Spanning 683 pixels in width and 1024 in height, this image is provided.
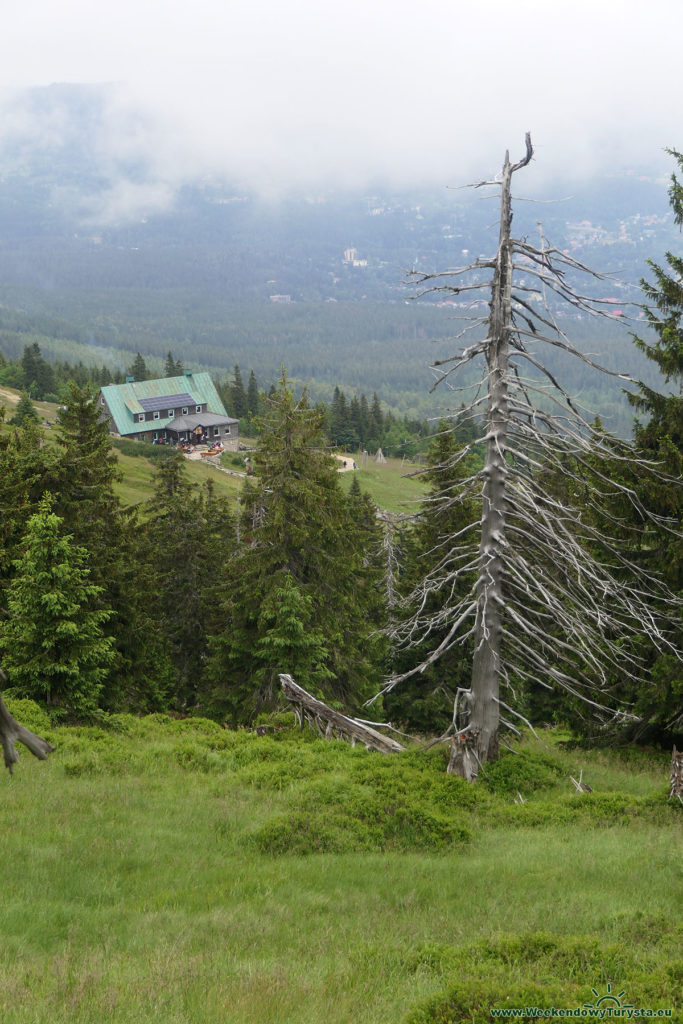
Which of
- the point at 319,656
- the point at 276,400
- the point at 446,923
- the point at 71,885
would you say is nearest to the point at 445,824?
the point at 446,923

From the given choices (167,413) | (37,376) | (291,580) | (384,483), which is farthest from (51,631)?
(37,376)

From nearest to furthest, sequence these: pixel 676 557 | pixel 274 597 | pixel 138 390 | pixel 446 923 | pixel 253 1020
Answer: pixel 253 1020, pixel 446 923, pixel 676 557, pixel 274 597, pixel 138 390

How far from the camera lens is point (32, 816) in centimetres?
1229

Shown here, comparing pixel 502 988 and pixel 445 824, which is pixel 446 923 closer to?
pixel 502 988

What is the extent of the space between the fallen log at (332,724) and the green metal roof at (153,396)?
11027 centimetres

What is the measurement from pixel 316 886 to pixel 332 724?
8118mm

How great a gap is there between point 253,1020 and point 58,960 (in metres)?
2.35

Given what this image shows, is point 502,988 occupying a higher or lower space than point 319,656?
higher

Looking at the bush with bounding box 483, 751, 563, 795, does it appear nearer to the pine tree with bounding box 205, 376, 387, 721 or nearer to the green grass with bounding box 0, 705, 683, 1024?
the green grass with bounding box 0, 705, 683, 1024

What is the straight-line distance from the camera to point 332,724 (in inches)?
741

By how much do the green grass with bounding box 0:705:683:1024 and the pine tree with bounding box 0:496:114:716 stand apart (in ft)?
8.06

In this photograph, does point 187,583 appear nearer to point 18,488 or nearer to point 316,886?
point 18,488

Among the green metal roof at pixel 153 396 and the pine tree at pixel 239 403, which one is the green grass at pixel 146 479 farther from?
the pine tree at pixel 239 403

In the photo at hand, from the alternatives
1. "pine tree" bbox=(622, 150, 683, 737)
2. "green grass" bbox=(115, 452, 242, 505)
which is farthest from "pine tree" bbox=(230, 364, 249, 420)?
"pine tree" bbox=(622, 150, 683, 737)
